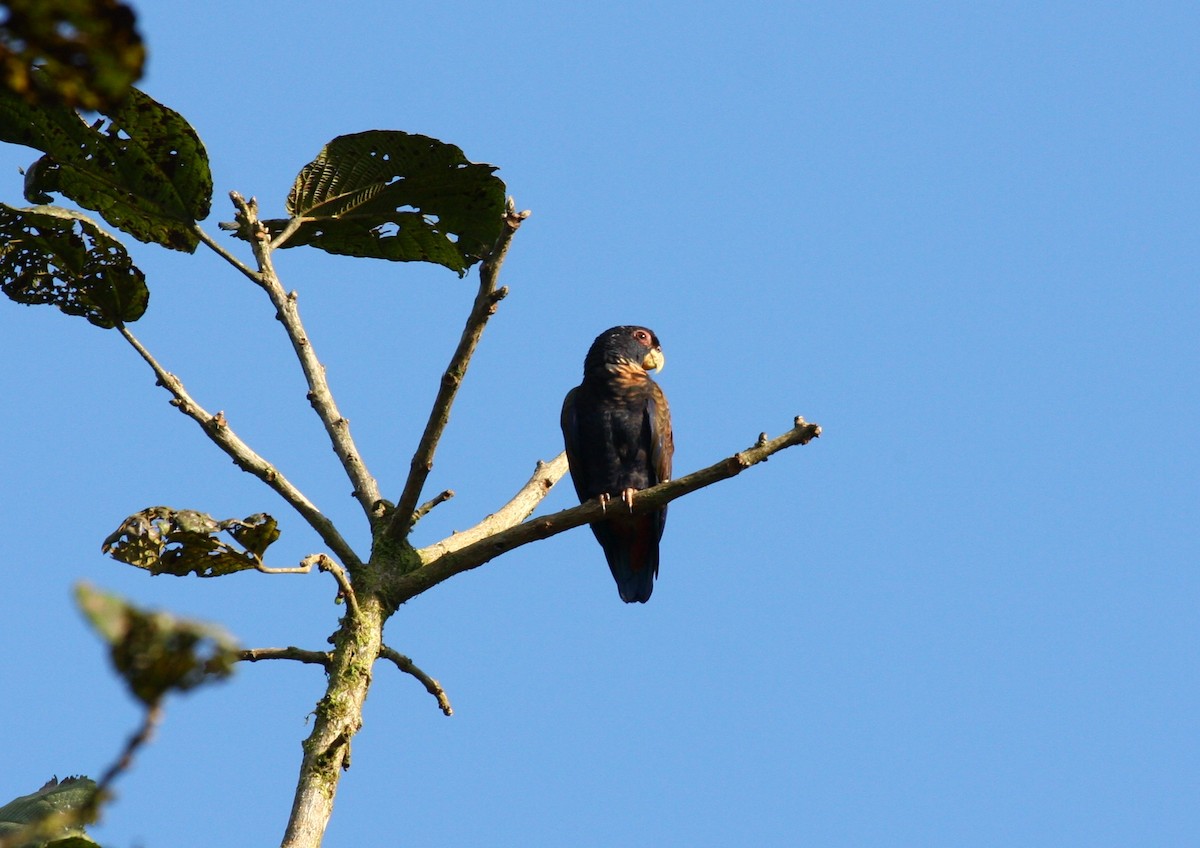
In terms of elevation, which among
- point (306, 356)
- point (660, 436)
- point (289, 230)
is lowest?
point (306, 356)

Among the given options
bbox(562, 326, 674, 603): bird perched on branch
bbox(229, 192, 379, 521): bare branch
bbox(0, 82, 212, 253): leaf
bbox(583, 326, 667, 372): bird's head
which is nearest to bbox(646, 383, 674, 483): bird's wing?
bbox(562, 326, 674, 603): bird perched on branch

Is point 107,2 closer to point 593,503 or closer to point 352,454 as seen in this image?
point 593,503

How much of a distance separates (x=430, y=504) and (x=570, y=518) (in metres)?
0.61

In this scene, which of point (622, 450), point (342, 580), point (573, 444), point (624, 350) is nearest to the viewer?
point (342, 580)

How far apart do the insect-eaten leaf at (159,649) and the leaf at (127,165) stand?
330 cm

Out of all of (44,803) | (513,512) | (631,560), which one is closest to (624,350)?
(631,560)

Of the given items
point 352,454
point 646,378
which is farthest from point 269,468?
point 646,378

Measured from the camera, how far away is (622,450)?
6828 mm

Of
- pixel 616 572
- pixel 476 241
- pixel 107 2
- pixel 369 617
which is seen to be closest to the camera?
pixel 107 2

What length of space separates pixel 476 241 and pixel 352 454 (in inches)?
40.1

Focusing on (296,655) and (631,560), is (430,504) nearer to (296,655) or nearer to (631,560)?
(296,655)

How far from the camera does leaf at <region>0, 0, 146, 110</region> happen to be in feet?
3.28

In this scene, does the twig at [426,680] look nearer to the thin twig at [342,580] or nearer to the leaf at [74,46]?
the thin twig at [342,580]

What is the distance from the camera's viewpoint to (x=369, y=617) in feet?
12.8
